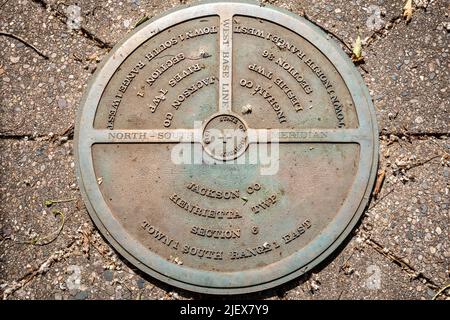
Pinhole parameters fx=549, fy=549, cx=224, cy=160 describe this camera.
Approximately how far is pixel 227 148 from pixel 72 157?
0.76m

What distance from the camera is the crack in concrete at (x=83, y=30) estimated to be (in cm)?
271

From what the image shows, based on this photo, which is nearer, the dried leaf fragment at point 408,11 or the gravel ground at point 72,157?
the gravel ground at point 72,157

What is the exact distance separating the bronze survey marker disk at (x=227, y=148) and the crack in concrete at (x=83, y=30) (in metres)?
0.19

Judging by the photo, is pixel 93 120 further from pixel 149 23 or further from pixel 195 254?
pixel 195 254

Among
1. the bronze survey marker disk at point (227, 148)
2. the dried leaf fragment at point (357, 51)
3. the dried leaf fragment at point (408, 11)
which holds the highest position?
the dried leaf fragment at point (408, 11)

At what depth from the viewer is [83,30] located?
9.00 ft

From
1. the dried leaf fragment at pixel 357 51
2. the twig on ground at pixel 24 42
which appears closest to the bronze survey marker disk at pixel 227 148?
the dried leaf fragment at pixel 357 51

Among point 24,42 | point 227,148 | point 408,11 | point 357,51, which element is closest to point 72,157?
point 24,42

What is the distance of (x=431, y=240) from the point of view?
252 cm

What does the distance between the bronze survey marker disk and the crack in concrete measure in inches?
7.3

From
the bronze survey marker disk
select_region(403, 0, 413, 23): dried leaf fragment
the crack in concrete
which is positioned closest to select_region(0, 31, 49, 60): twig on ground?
the crack in concrete

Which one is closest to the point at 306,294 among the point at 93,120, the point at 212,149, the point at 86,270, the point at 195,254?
the point at 195,254

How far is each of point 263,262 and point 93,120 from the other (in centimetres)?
100

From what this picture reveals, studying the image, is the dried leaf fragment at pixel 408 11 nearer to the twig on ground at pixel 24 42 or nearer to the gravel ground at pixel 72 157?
the gravel ground at pixel 72 157
